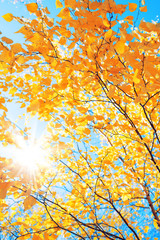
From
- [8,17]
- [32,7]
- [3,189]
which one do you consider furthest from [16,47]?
[3,189]

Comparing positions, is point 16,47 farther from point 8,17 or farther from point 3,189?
point 3,189

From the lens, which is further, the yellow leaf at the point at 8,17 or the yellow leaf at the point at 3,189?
the yellow leaf at the point at 8,17

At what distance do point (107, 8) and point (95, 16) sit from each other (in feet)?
0.26

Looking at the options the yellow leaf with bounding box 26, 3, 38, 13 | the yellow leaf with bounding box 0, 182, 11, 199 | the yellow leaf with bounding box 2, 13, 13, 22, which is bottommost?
the yellow leaf with bounding box 0, 182, 11, 199

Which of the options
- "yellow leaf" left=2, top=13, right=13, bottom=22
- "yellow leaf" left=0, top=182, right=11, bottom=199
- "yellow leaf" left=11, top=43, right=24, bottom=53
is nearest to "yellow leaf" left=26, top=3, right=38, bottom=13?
"yellow leaf" left=2, top=13, right=13, bottom=22

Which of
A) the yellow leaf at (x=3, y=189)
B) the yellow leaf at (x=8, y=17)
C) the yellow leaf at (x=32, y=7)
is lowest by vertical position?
the yellow leaf at (x=3, y=189)

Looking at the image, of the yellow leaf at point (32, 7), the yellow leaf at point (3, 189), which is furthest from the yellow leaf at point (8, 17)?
the yellow leaf at point (3, 189)

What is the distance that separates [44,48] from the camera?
3.69 feet

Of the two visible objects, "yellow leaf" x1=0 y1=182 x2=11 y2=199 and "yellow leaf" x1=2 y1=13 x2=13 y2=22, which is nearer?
"yellow leaf" x1=0 y1=182 x2=11 y2=199

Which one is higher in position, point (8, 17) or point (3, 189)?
point (8, 17)

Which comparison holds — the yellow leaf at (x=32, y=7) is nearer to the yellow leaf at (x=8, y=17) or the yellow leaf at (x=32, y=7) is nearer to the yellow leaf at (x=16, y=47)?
the yellow leaf at (x=8, y=17)

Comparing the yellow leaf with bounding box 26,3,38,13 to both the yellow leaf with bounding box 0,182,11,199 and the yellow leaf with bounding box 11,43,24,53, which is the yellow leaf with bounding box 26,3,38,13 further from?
the yellow leaf with bounding box 0,182,11,199

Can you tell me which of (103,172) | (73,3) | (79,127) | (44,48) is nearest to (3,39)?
(44,48)

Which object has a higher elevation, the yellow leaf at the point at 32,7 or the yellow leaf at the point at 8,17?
the yellow leaf at the point at 32,7
